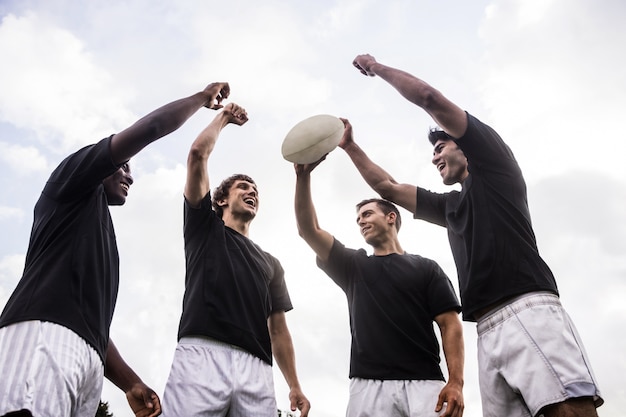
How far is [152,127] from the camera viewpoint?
143 inches

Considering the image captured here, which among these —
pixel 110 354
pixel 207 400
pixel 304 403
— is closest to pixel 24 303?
pixel 110 354

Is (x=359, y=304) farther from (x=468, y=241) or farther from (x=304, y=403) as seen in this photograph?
(x=468, y=241)

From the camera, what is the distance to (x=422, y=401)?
13.4 ft

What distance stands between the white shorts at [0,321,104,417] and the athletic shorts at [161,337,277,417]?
0.87 metres

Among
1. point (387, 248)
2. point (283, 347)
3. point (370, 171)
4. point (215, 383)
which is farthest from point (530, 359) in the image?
point (370, 171)

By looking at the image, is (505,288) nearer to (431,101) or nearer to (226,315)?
(431,101)

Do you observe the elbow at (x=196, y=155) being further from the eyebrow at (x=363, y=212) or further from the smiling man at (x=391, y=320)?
the eyebrow at (x=363, y=212)

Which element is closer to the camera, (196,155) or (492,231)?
(492,231)

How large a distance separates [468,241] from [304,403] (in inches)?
81.5

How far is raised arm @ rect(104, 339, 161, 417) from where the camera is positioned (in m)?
3.77

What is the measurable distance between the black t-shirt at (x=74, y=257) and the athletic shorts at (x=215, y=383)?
2.45ft

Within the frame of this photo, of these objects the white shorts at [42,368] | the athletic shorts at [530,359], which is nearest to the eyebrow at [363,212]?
the athletic shorts at [530,359]

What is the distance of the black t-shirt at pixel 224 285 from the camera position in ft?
13.4

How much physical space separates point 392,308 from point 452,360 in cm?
66
